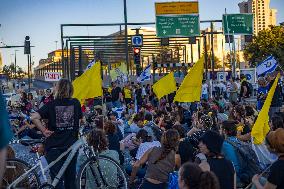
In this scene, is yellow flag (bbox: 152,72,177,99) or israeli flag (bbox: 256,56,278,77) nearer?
yellow flag (bbox: 152,72,177,99)

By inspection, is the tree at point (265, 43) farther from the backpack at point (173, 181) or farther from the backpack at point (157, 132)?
the backpack at point (173, 181)

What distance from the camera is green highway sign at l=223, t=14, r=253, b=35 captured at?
3117 cm

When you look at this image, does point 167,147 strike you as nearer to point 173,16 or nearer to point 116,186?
point 116,186

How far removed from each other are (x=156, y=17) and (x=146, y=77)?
6168mm

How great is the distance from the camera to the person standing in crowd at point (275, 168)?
177 inches

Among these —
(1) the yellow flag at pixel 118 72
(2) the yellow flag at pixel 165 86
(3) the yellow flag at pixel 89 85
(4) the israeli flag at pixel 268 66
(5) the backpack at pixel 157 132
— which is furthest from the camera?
(1) the yellow flag at pixel 118 72

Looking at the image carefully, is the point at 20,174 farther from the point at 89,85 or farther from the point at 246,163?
the point at 246,163

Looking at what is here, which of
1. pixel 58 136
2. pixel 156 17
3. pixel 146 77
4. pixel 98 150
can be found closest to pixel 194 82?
pixel 98 150

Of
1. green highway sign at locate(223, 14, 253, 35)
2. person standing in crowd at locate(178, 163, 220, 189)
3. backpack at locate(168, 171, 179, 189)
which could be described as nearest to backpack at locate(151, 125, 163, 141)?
backpack at locate(168, 171, 179, 189)

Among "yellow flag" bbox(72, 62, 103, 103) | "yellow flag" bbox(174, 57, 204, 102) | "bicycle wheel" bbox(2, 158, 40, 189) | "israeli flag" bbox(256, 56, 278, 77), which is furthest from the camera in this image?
"israeli flag" bbox(256, 56, 278, 77)

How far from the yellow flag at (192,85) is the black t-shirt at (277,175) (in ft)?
17.2

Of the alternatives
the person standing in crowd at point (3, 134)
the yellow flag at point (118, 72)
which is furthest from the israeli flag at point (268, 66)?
the yellow flag at point (118, 72)

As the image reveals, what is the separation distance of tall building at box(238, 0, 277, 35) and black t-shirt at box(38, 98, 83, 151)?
6629 inches

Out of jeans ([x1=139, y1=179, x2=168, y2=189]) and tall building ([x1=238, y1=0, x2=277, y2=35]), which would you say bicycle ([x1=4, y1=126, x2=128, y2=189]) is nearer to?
jeans ([x1=139, y1=179, x2=168, y2=189])
